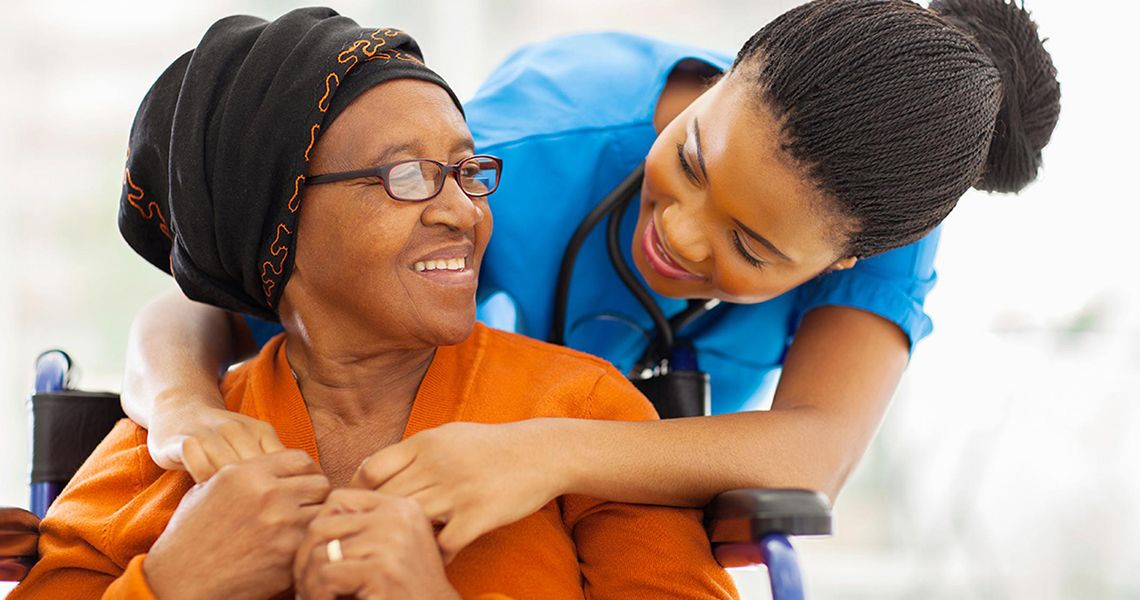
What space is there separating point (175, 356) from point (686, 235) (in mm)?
668

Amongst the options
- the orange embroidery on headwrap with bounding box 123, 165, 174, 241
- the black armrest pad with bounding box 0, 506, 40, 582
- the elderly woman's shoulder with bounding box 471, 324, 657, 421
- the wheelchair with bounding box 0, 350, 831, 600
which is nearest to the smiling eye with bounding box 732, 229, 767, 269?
the elderly woman's shoulder with bounding box 471, 324, 657, 421

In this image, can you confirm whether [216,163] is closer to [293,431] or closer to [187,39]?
[293,431]

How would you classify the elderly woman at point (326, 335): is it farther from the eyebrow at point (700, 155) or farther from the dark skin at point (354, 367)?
the eyebrow at point (700, 155)

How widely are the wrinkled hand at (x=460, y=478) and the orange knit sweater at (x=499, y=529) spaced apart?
24mm

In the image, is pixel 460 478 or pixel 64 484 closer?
pixel 460 478

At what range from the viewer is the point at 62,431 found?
159 cm

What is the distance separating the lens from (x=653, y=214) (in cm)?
155

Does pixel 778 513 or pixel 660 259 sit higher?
pixel 660 259

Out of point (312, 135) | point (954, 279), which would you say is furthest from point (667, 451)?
point (954, 279)

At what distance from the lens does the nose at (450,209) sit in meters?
1.32

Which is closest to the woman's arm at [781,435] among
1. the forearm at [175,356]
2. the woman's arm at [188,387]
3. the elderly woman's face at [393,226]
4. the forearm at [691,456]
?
the forearm at [691,456]

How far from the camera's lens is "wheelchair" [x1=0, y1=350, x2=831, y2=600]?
1177mm

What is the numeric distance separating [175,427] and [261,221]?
250mm

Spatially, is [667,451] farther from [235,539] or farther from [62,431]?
[62,431]
